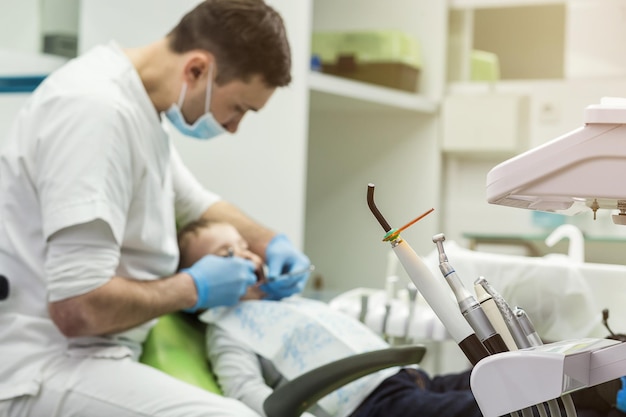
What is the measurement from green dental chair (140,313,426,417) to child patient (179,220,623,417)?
0.05m

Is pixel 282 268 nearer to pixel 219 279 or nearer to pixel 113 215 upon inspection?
pixel 219 279

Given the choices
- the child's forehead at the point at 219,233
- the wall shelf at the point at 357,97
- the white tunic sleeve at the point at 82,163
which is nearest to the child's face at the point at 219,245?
the child's forehead at the point at 219,233

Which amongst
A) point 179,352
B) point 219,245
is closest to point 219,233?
point 219,245

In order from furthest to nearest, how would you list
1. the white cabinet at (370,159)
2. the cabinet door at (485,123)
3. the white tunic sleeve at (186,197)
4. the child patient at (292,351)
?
the white cabinet at (370,159) < the cabinet door at (485,123) < the white tunic sleeve at (186,197) < the child patient at (292,351)

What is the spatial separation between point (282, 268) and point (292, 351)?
→ 30cm

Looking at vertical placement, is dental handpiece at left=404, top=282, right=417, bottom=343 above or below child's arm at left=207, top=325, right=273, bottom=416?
above

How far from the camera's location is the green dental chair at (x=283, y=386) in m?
1.39

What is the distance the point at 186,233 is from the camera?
193 cm

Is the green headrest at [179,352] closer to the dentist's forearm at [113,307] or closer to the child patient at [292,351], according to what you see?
the child patient at [292,351]

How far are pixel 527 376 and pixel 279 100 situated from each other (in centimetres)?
180

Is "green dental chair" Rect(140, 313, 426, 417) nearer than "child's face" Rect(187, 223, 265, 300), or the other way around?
"green dental chair" Rect(140, 313, 426, 417)

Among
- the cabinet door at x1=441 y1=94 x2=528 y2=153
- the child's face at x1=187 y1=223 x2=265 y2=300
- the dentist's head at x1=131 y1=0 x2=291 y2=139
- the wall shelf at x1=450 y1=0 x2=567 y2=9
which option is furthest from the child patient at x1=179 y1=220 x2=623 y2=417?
the wall shelf at x1=450 y1=0 x2=567 y2=9

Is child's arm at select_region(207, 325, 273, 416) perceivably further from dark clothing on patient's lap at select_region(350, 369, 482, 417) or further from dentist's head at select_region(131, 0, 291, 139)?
dentist's head at select_region(131, 0, 291, 139)

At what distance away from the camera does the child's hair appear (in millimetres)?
1896
